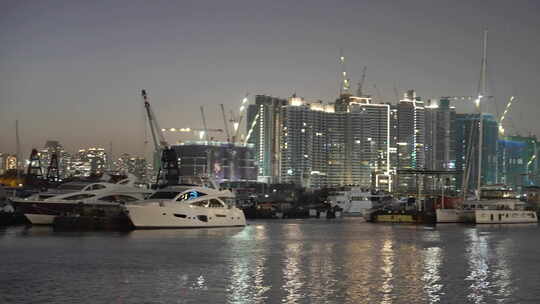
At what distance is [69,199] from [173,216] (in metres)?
11.6

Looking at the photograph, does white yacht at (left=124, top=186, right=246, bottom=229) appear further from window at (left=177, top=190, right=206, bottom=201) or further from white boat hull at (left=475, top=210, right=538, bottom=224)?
white boat hull at (left=475, top=210, right=538, bottom=224)

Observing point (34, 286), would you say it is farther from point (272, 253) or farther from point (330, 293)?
point (272, 253)

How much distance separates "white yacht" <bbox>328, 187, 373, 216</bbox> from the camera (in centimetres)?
12934

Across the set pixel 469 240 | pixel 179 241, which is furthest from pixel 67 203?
pixel 469 240

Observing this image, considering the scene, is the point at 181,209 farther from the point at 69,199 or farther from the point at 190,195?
the point at 69,199

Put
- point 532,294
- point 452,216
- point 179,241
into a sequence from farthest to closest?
point 452,216 < point 179,241 < point 532,294

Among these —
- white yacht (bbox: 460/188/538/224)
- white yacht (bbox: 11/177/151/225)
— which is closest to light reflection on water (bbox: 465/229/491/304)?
white yacht (bbox: 460/188/538/224)

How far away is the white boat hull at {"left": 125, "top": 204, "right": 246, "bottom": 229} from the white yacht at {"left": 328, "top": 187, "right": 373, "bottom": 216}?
209ft

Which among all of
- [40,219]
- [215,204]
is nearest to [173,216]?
[215,204]

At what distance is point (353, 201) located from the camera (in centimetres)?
13075

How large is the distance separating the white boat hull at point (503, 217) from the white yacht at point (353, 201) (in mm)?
33949

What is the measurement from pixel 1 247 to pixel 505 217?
222 feet

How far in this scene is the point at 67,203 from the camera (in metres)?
67.5

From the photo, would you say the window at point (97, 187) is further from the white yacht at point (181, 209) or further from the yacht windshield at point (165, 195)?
the yacht windshield at point (165, 195)
